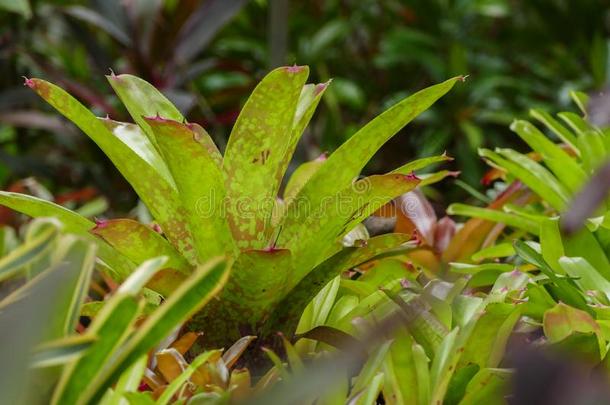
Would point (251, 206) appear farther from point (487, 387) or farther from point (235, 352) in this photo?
point (487, 387)

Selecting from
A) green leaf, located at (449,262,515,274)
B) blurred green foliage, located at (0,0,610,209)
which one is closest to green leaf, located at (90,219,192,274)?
green leaf, located at (449,262,515,274)

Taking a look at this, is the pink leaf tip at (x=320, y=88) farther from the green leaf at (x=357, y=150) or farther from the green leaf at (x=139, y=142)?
the green leaf at (x=139, y=142)

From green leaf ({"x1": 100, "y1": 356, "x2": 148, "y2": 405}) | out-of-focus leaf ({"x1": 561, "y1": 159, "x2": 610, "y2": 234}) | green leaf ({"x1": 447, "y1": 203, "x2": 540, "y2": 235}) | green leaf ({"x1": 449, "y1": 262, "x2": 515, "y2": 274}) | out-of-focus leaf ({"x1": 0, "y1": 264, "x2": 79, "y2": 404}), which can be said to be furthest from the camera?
green leaf ({"x1": 447, "y1": 203, "x2": 540, "y2": 235})

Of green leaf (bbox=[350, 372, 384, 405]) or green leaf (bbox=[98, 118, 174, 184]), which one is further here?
green leaf (bbox=[98, 118, 174, 184])

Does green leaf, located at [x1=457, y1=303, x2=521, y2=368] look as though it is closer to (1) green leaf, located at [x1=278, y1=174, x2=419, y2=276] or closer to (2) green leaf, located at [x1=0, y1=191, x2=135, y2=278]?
(1) green leaf, located at [x1=278, y1=174, x2=419, y2=276]

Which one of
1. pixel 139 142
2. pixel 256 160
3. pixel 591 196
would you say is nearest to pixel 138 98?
pixel 139 142

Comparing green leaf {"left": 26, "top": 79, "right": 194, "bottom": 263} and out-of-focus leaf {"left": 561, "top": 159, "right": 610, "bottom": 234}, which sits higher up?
green leaf {"left": 26, "top": 79, "right": 194, "bottom": 263}

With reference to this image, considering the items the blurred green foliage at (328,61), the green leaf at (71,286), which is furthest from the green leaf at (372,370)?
the blurred green foliage at (328,61)
